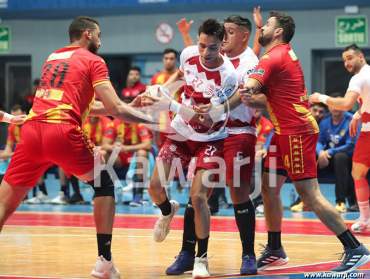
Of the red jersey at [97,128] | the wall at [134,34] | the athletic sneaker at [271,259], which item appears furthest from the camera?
the wall at [134,34]

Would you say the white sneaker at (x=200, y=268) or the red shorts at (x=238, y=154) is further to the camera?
the red shorts at (x=238, y=154)

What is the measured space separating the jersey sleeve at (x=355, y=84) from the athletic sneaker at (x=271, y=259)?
7.72 feet

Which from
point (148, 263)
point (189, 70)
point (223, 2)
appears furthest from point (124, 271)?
point (223, 2)

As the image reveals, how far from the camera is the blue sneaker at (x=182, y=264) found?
26.1ft

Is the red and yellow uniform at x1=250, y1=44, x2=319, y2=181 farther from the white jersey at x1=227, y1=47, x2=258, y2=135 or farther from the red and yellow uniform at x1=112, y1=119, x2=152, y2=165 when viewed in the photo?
the red and yellow uniform at x1=112, y1=119, x2=152, y2=165

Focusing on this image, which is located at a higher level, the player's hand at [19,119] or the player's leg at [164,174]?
the player's hand at [19,119]

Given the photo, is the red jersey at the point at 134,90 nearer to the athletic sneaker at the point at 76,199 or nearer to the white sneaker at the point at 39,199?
the athletic sneaker at the point at 76,199

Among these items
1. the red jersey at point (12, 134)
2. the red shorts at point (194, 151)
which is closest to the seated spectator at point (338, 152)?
the red jersey at point (12, 134)

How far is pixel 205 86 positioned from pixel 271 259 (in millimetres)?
1794

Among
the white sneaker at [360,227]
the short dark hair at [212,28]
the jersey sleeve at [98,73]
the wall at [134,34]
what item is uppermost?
the wall at [134,34]

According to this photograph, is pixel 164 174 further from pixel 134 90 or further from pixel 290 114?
pixel 134 90

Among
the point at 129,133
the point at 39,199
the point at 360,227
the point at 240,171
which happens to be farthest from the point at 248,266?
the point at 39,199

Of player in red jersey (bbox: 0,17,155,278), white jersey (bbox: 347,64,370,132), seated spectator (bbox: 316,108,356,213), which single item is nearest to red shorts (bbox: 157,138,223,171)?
player in red jersey (bbox: 0,17,155,278)

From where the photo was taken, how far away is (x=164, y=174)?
823 centimetres
